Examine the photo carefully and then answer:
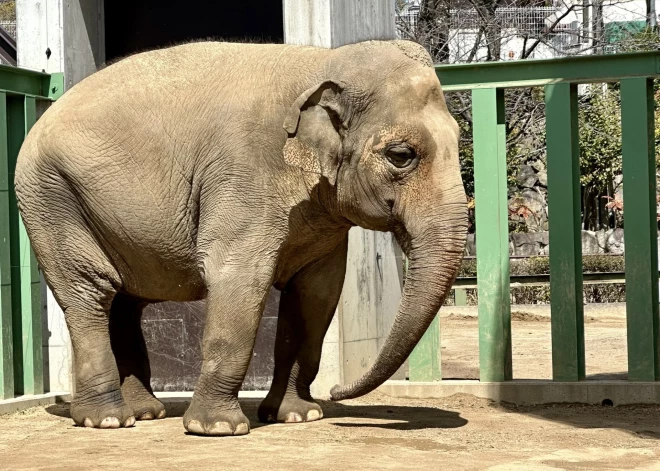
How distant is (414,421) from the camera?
299 inches


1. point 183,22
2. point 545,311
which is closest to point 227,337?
point 183,22

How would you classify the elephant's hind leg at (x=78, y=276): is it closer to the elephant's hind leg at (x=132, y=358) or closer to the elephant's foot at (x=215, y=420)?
the elephant's hind leg at (x=132, y=358)

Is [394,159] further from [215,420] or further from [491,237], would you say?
[491,237]

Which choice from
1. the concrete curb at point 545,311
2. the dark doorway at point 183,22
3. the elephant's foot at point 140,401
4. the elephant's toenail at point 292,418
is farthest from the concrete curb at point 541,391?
the concrete curb at point 545,311

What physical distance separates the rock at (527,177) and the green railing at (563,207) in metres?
22.0

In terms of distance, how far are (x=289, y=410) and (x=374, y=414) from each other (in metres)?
0.62

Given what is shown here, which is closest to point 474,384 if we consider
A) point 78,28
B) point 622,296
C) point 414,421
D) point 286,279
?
point 414,421

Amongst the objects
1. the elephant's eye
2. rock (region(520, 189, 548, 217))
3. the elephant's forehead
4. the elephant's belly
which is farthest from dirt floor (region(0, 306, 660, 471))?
rock (region(520, 189, 548, 217))

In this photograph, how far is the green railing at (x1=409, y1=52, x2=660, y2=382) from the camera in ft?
28.3

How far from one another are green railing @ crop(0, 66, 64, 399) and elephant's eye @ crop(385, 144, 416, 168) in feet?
11.1

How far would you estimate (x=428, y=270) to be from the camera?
6.49m

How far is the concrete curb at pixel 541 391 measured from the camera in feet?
28.0

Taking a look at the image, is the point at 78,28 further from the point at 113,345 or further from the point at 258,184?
the point at 258,184

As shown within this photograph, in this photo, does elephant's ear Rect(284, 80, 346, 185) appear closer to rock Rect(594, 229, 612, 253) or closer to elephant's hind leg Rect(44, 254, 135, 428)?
elephant's hind leg Rect(44, 254, 135, 428)
